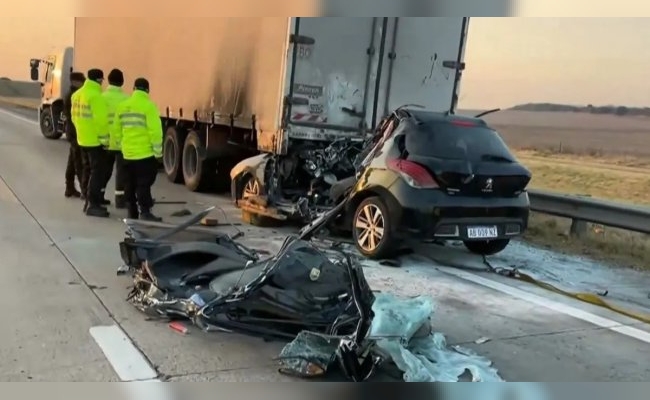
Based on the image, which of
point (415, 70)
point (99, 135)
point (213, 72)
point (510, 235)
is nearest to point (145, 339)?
point (510, 235)

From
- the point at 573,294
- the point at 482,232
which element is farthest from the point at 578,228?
the point at 573,294

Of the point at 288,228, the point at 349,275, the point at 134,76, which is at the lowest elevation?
the point at 288,228

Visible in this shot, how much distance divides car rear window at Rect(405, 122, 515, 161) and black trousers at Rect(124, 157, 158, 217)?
3452mm

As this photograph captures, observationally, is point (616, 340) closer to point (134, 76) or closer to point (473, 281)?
point (473, 281)

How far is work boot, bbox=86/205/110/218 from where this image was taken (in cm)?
916

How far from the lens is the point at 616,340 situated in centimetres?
520

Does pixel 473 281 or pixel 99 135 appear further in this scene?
pixel 99 135

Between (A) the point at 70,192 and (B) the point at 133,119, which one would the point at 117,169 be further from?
(A) the point at 70,192

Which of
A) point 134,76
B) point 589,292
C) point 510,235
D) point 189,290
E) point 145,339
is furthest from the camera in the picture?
point 134,76

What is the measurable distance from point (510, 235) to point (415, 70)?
10.4 feet

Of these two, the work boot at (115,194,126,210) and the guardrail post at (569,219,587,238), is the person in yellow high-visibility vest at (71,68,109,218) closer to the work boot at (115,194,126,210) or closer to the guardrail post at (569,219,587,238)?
the work boot at (115,194,126,210)

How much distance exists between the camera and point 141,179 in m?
8.74

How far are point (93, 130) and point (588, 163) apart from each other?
911 cm
